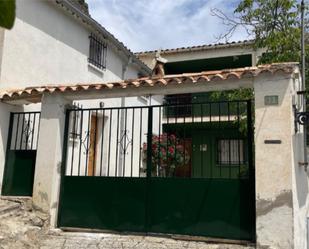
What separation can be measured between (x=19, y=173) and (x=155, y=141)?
19.6 ft

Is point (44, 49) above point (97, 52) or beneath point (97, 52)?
beneath

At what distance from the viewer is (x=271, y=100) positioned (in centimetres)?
641

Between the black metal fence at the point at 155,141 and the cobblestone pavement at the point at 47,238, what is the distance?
127cm

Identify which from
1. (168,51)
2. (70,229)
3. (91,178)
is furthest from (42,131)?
(168,51)

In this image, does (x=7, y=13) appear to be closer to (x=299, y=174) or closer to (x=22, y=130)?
(x=299, y=174)

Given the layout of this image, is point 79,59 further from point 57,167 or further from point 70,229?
point 70,229

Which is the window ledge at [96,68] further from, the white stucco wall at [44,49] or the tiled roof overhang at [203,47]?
the tiled roof overhang at [203,47]

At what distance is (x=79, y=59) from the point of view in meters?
11.7

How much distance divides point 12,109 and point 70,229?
3.16m

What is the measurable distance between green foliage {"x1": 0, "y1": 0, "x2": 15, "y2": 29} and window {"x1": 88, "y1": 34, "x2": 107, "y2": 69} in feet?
31.1

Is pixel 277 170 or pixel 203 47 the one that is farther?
pixel 203 47

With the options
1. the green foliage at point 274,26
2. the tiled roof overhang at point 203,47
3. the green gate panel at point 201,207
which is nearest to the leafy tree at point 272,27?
the green foliage at point 274,26

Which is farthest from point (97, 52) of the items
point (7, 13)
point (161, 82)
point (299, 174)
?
point (7, 13)

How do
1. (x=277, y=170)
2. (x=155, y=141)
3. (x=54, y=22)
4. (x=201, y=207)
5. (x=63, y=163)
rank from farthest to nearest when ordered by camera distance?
1. (x=155, y=141)
2. (x=54, y=22)
3. (x=63, y=163)
4. (x=201, y=207)
5. (x=277, y=170)
